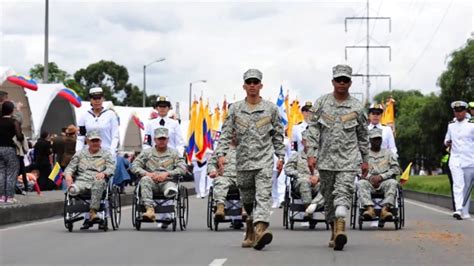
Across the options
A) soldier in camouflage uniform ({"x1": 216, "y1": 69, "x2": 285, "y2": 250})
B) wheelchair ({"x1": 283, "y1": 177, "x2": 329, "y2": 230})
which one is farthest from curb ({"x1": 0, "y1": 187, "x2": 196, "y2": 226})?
soldier in camouflage uniform ({"x1": 216, "y1": 69, "x2": 285, "y2": 250})

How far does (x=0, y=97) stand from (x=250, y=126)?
25.1 ft

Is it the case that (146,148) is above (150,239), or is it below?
above

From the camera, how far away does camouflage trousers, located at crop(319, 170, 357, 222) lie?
1216 centimetres

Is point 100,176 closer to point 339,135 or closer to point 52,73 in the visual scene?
point 339,135

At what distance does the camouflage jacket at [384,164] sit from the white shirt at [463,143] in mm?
3260

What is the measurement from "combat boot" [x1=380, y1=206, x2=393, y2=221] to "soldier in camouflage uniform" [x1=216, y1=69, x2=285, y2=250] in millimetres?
3443

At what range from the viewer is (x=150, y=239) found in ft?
44.8

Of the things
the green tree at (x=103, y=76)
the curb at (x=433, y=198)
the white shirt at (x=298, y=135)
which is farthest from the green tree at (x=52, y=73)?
the white shirt at (x=298, y=135)

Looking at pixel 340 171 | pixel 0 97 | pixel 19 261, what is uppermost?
pixel 0 97

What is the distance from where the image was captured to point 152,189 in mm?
15188

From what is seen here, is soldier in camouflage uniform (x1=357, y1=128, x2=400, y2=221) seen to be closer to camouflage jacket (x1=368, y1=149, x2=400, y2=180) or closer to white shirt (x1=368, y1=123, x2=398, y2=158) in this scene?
camouflage jacket (x1=368, y1=149, x2=400, y2=180)

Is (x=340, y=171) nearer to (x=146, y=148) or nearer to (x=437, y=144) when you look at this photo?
(x=146, y=148)

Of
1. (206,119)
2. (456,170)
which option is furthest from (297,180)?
(206,119)

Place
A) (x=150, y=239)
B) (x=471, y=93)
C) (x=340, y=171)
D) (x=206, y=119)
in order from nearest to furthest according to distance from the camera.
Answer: (x=340, y=171) → (x=150, y=239) → (x=206, y=119) → (x=471, y=93)
